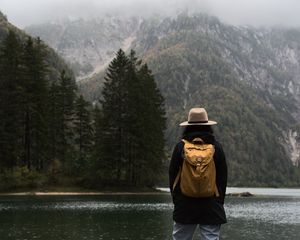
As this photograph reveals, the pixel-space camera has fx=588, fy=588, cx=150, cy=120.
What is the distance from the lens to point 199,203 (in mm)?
9945

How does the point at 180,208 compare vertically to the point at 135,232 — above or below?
above

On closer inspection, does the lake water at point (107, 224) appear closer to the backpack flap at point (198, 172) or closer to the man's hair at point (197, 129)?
the man's hair at point (197, 129)

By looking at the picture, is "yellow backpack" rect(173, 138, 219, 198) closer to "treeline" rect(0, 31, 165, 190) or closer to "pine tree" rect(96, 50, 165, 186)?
"treeline" rect(0, 31, 165, 190)

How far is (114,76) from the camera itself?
92.1m

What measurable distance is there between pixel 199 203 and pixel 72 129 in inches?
3462

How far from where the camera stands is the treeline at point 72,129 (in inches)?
3091

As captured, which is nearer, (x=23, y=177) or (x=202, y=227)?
(x=202, y=227)

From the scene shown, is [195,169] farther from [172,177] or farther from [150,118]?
[150,118]

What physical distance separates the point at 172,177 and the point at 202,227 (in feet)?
3.26

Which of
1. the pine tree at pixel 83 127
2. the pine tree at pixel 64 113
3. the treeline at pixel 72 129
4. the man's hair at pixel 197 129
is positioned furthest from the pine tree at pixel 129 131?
the man's hair at pixel 197 129

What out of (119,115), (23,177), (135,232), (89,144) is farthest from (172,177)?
(89,144)

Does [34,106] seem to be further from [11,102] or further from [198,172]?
[198,172]

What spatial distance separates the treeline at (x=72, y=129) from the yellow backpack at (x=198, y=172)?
206 ft

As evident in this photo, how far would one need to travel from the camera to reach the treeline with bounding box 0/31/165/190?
3091 inches
